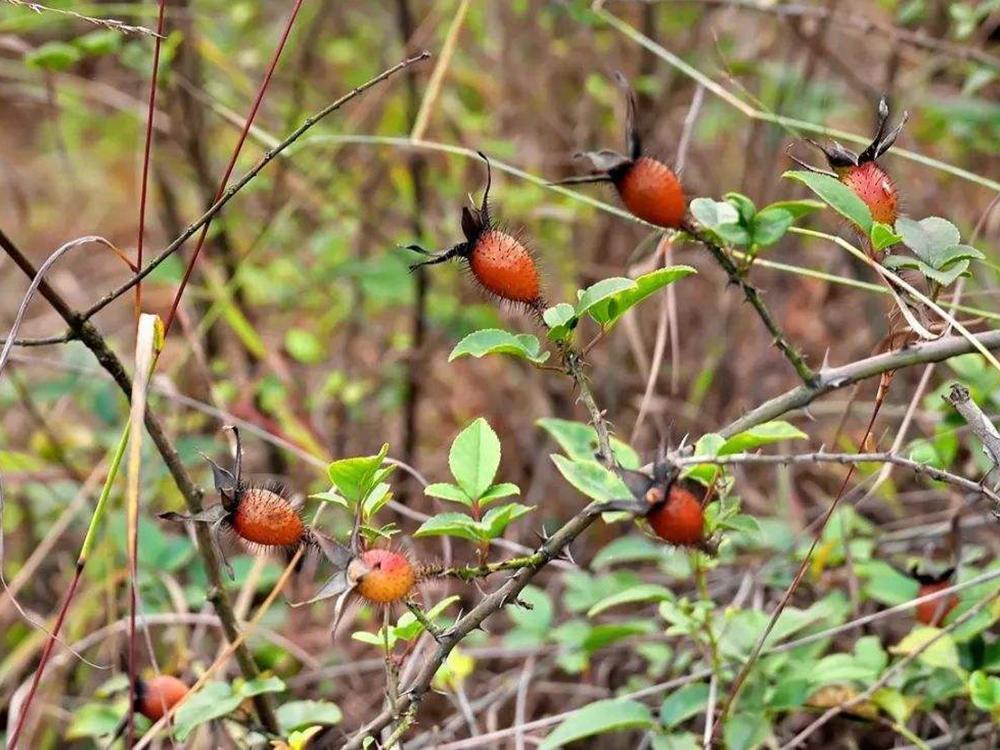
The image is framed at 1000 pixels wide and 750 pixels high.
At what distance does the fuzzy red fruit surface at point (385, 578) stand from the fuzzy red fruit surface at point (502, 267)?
236 mm

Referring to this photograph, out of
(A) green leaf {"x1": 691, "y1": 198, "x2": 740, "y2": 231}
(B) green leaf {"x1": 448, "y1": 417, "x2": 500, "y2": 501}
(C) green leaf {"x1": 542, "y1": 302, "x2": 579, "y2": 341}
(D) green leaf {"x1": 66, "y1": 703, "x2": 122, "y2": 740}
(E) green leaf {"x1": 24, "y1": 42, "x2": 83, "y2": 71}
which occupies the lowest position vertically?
(D) green leaf {"x1": 66, "y1": 703, "x2": 122, "y2": 740}

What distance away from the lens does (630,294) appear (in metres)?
1.01

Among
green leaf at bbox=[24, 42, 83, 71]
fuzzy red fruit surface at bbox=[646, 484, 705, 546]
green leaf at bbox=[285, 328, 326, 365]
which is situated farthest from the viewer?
green leaf at bbox=[285, 328, 326, 365]

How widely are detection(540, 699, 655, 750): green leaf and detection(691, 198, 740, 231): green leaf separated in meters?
0.57

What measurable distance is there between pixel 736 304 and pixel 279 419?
957mm

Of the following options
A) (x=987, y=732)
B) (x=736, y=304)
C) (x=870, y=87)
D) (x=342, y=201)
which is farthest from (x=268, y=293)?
(x=987, y=732)

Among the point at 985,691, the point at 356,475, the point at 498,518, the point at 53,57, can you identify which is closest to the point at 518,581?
the point at 498,518

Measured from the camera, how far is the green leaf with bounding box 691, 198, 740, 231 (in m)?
0.92

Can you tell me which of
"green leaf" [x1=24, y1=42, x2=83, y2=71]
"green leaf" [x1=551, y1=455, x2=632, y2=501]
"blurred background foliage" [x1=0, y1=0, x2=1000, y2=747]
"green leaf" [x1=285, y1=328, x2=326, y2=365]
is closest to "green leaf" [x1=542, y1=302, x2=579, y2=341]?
"green leaf" [x1=551, y1=455, x2=632, y2=501]

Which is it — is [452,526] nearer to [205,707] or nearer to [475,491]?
[475,491]

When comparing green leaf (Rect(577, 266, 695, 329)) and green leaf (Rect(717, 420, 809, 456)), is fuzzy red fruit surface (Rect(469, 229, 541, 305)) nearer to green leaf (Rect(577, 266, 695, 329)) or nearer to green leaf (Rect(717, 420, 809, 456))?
green leaf (Rect(577, 266, 695, 329))

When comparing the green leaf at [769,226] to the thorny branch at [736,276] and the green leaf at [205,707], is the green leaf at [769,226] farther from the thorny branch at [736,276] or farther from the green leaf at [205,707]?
the green leaf at [205,707]

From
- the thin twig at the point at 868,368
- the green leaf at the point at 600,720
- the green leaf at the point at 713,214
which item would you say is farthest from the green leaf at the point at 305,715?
the green leaf at the point at 713,214

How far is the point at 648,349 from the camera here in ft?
8.05
